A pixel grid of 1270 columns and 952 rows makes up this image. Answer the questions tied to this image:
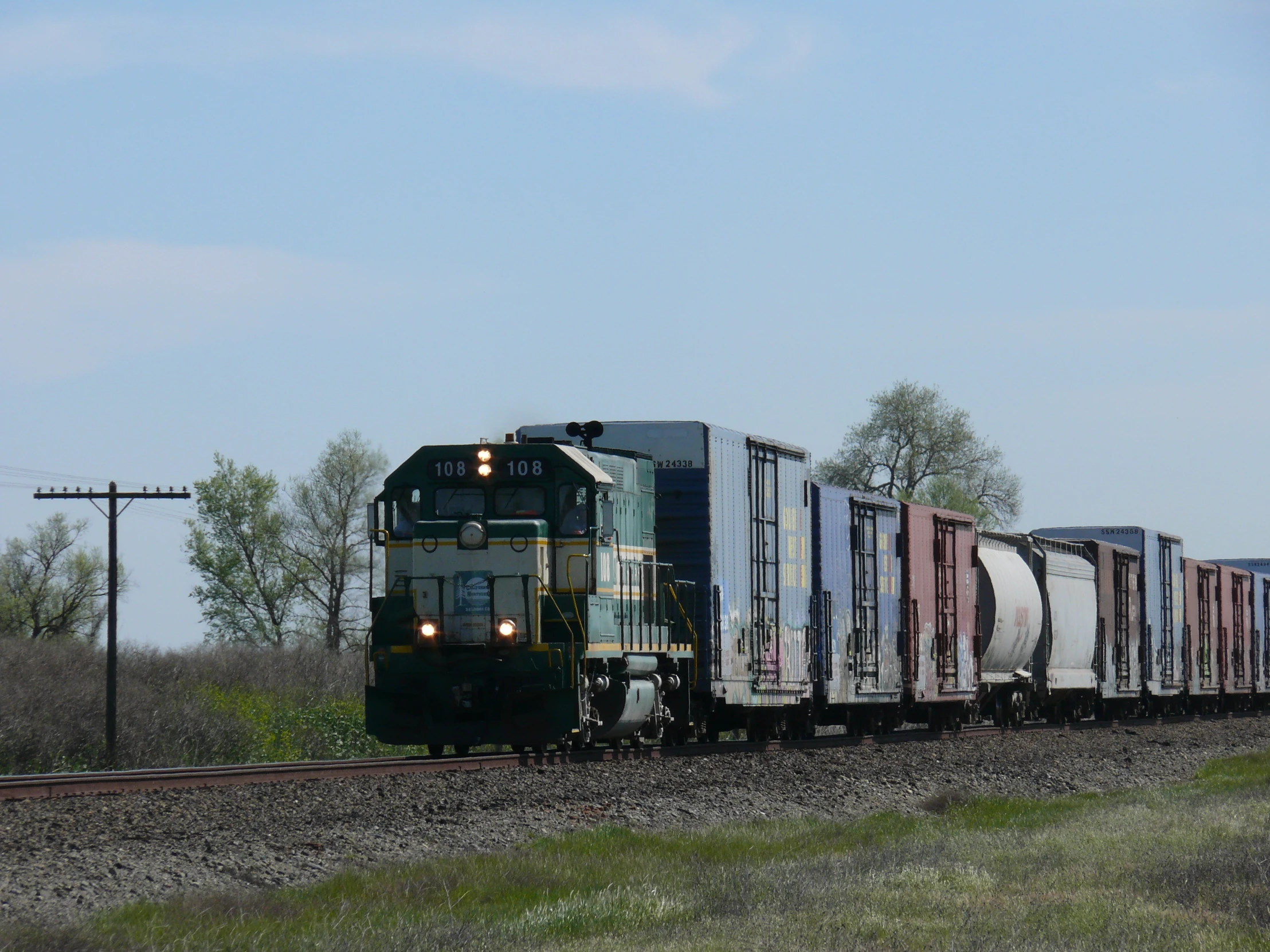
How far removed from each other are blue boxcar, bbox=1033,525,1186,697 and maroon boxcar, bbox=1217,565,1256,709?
4.06 m

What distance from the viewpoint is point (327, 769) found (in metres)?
17.3

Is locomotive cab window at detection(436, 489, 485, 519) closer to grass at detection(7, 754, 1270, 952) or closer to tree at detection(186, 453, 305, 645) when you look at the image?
grass at detection(7, 754, 1270, 952)

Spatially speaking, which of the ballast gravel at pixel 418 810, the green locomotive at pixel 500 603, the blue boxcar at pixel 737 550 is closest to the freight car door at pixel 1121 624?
the ballast gravel at pixel 418 810

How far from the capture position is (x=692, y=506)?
20.2 meters

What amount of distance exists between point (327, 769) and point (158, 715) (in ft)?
49.1

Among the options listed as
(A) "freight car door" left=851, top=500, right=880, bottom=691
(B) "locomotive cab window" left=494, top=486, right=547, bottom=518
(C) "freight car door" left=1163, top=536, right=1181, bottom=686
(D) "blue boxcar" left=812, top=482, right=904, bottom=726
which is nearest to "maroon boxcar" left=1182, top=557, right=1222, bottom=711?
(C) "freight car door" left=1163, top=536, right=1181, bottom=686

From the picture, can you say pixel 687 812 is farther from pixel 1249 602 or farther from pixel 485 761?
pixel 1249 602

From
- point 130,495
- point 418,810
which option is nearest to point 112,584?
point 130,495

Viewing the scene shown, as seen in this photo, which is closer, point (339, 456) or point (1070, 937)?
point (1070, 937)

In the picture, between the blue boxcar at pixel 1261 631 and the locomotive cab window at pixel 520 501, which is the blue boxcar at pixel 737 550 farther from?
the blue boxcar at pixel 1261 631

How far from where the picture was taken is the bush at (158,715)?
2831 cm

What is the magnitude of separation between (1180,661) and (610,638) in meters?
25.8

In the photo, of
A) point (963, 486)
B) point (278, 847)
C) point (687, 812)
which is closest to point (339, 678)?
point (687, 812)

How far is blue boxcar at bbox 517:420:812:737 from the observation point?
20.1m
